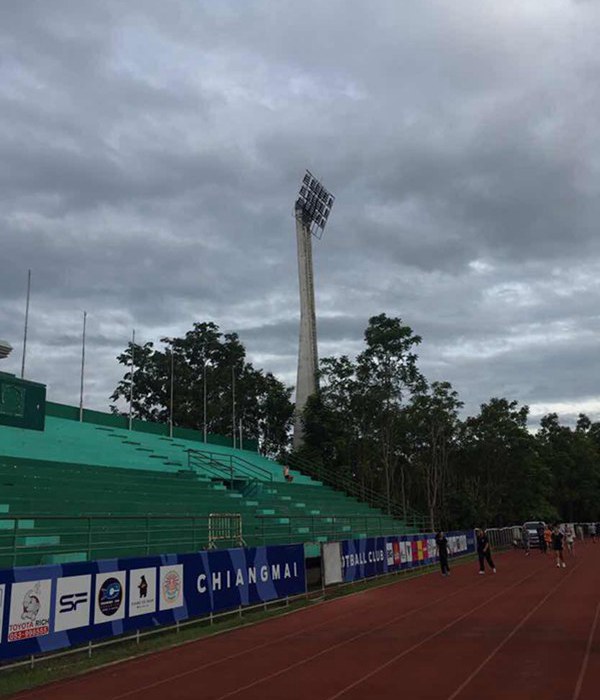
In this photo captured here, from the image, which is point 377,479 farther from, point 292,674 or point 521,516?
point 292,674

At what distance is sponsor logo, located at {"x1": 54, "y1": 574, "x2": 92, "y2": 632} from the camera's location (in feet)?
34.3

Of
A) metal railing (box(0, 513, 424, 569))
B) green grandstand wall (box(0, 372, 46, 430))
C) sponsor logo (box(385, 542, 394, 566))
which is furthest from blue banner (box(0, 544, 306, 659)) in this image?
green grandstand wall (box(0, 372, 46, 430))

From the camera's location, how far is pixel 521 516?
5991 centimetres

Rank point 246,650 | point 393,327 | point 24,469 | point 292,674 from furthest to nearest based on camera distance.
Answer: point 393,327, point 24,469, point 246,650, point 292,674

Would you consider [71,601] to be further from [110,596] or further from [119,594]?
[119,594]

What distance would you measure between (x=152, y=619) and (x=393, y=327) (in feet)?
122

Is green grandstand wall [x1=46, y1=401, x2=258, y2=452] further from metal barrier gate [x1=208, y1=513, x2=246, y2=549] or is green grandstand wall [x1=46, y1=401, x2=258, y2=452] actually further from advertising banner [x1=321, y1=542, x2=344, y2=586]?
advertising banner [x1=321, y1=542, x2=344, y2=586]

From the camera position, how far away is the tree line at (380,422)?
157 feet

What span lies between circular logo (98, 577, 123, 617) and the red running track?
100 cm

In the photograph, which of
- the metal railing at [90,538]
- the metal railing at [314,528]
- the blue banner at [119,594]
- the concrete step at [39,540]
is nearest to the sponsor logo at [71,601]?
the blue banner at [119,594]

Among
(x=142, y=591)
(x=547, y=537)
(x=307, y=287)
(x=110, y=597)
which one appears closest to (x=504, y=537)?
(x=547, y=537)

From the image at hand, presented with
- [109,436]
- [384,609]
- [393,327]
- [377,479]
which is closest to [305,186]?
[393,327]

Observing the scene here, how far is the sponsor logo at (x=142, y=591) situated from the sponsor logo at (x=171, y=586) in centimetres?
28

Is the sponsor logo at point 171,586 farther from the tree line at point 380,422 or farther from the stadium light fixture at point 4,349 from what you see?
the tree line at point 380,422
